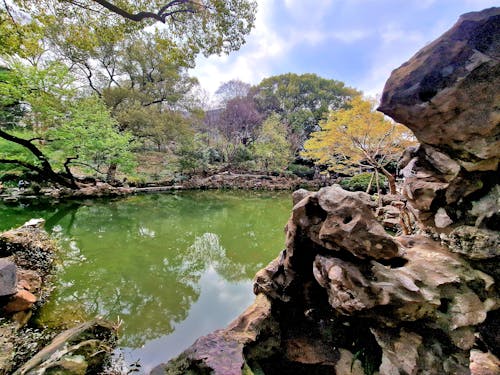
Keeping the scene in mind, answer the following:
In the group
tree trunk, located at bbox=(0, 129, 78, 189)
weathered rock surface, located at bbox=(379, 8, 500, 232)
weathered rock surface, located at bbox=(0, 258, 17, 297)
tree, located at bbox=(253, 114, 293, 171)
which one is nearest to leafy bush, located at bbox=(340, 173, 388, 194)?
tree, located at bbox=(253, 114, 293, 171)

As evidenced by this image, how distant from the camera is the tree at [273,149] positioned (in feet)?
54.6

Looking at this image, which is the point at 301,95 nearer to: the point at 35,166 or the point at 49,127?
the point at 49,127

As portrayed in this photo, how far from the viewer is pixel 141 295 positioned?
352cm

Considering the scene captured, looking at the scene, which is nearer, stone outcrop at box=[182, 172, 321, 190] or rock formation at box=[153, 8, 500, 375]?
rock formation at box=[153, 8, 500, 375]

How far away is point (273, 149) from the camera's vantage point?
55.4 feet

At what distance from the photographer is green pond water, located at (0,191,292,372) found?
2.97 meters

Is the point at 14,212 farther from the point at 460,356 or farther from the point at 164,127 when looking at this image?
the point at 460,356

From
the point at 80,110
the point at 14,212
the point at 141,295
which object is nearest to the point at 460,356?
the point at 141,295

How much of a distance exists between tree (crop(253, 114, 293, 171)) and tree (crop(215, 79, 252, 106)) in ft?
30.2

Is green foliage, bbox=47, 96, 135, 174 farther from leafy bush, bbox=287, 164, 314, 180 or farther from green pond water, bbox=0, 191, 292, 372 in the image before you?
leafy bush, bbox=287, 164, 314, 180

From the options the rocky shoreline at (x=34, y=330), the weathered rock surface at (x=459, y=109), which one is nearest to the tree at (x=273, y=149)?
the rocky shoreline at (x=34, y=330)

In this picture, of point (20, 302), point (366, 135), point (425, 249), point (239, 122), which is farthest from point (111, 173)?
point (425, 249)

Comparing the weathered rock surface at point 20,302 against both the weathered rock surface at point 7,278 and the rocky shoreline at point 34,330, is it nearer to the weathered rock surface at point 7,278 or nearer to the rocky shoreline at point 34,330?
the rocky shoreline at point 34,330

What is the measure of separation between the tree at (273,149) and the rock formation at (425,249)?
14.7m
